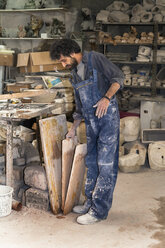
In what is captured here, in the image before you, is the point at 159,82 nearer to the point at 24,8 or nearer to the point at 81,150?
the point at 24,8

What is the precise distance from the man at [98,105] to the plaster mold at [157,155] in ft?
6.24

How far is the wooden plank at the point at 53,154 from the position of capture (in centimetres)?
357

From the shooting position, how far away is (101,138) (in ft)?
11.1

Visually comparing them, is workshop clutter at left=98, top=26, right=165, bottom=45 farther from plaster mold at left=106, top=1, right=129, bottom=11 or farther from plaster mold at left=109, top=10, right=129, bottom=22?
plaster mold at left=106, top=1, right=129, bottom=11

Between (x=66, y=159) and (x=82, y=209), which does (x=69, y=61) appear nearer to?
(x=66, y=159)

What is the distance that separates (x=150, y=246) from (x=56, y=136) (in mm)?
1462

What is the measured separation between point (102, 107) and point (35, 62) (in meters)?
4.20

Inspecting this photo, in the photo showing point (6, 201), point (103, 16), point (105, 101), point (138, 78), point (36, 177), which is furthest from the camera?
point (138, 78)

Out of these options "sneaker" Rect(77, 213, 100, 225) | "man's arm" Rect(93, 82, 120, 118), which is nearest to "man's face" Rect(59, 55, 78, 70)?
"man's arm" Rect(93, 82, 120, 118)

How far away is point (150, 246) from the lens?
3.05 metres

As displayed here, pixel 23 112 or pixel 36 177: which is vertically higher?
pixel 23 112

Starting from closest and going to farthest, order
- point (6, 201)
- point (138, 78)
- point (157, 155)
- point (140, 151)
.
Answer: point (6, 201) < point (157, 155) < point (140, 151) < point (138, 78)

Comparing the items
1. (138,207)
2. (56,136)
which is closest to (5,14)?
(56,136)

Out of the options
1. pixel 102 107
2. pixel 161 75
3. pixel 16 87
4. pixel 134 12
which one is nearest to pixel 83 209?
pixel 102 107
